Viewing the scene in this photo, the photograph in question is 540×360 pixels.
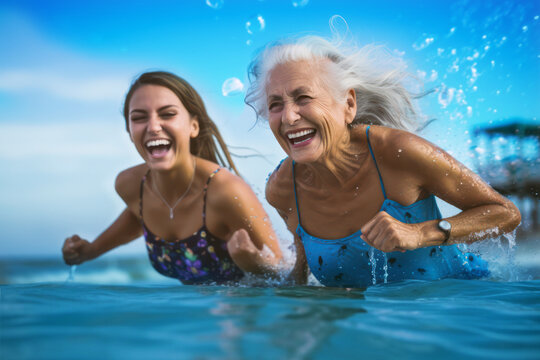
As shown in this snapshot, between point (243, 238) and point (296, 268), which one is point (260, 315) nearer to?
point (243, 238)

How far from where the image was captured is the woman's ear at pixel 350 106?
2.86 metres

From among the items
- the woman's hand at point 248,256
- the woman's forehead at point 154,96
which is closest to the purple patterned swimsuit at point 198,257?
the woman's hand at point 248,256

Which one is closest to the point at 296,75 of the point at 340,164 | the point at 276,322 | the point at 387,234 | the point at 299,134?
the point at 299,134

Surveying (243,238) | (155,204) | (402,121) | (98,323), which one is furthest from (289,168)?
(98,323)

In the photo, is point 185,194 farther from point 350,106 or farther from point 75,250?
point 350,106

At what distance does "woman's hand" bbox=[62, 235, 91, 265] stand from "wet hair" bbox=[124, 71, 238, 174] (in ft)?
3.81

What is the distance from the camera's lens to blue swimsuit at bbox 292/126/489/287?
2838mm

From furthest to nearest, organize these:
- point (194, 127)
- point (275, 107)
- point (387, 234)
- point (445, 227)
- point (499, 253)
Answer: point (194, 127), point (499, 253), point (275, 107), point (445, 227), point (387, 234)

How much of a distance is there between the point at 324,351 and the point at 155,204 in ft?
9.15

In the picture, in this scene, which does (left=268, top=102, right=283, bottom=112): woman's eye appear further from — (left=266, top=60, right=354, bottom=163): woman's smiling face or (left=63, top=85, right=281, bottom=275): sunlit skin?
(left=63, top=85, right=281, bottom=275): sunlit skin

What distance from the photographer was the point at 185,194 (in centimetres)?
386

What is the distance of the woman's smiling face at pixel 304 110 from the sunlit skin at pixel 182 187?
2.94ft

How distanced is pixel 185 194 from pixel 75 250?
1.26 m

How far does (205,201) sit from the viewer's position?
372 centimetres
